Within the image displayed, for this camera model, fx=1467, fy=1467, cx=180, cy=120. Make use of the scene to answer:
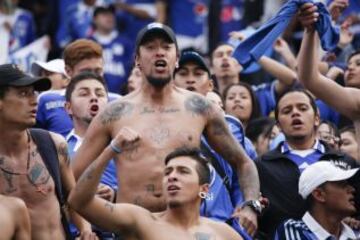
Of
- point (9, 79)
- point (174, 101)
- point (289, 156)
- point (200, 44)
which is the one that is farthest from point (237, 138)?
point (200, 44)

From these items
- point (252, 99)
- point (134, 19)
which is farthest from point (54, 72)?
point (134, 19)

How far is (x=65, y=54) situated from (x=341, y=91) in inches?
130

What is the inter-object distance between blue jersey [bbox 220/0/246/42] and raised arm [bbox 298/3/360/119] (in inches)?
262

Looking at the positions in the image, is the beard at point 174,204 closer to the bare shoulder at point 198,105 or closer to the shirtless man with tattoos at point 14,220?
the bare shoulder at point 198,105

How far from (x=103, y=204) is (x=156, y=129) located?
31.0 inches

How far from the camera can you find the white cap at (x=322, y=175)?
421 inches

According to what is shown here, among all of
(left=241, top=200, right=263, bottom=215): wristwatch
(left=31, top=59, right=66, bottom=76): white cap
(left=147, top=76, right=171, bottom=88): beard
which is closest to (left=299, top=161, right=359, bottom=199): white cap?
(left=241, top=200, right=263, bottom=215): wristwatch

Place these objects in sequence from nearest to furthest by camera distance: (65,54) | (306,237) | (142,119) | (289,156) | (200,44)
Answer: (142,119)
(306,237)
(289,156)
(65,54)
(200,44)

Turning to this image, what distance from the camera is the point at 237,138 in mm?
11016

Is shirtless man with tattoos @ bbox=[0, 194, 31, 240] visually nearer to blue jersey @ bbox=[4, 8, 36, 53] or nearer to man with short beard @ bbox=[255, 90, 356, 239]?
man with short beard @ bbox=[255, 90, 356, 239]

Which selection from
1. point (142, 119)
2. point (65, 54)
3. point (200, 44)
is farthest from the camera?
point (200, 44)

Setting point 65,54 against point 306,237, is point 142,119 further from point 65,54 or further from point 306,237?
point 65,54

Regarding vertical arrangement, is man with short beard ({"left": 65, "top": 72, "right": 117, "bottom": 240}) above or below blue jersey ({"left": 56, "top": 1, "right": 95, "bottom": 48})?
above

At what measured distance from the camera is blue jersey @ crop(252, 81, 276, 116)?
47.2ft
